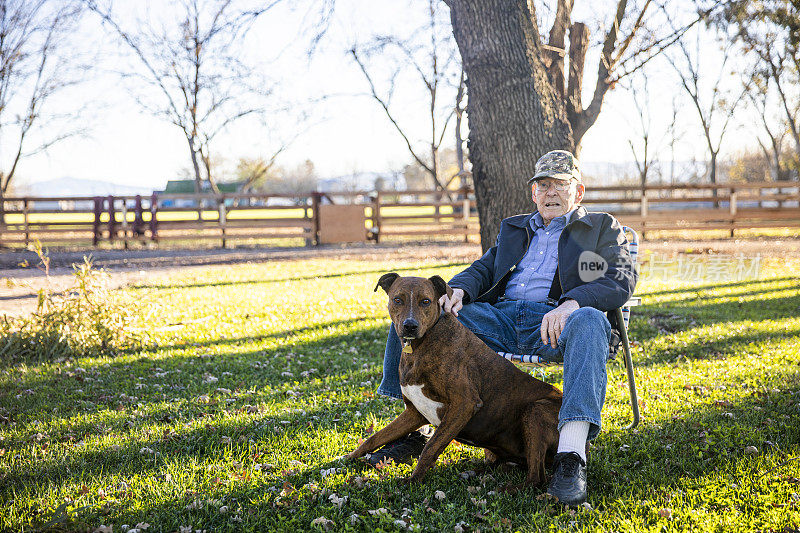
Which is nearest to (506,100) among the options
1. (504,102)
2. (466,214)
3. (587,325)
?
(504,102)

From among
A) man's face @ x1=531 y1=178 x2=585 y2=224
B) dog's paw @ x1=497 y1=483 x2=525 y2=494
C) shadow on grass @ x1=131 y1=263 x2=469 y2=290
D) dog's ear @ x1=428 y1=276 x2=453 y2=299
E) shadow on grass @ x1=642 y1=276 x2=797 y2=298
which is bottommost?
dog's paw @ x1=497 y1=483 x2=525 y2=494

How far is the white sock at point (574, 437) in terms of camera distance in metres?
2.63

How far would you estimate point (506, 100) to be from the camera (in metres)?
5.47

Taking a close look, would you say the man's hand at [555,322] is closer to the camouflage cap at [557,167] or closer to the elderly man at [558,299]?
the elderly man at [558,299]

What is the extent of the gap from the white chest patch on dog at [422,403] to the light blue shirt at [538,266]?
1.00 meters

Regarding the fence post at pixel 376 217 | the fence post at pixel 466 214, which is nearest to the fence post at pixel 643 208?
the fence post at pixel 466 214

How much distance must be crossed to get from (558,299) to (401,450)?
3.94ft

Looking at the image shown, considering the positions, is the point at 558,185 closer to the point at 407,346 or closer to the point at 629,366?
the point at 629,366

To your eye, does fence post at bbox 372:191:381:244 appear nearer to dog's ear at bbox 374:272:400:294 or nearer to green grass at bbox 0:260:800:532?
green grass at bbox 0:260:800:532

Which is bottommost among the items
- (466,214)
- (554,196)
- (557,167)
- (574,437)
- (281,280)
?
(574,437)

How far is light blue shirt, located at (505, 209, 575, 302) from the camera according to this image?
3402mm

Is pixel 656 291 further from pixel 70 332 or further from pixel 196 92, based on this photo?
pixel 196 92

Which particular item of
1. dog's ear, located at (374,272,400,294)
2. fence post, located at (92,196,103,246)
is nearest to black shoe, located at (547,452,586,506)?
dog's ear, located at (374,272,400,294)

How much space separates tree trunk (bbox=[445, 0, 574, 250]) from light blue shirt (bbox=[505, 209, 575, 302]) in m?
2.14
